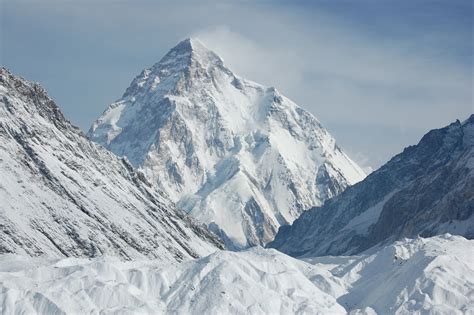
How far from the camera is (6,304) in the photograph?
7451 inches

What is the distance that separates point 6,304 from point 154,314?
27.5 meters

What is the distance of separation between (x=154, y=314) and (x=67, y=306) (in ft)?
54.5

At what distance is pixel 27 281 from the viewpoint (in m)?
200

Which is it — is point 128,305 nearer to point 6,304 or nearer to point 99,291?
point 99,291

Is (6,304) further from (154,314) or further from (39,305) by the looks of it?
(154,314)

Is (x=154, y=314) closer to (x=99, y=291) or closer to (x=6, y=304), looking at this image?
(x=99, y=291)

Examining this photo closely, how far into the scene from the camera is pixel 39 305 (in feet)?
627

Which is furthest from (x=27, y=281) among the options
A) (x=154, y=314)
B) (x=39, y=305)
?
(x=154, y=314)

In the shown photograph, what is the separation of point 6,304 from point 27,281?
10.9 meters

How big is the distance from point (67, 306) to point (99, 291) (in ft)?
29.3

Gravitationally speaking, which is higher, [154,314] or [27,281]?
[27,281]

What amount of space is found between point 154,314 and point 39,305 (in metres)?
21.6

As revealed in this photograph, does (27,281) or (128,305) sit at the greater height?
(27,281)

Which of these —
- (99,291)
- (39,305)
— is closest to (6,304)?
(39,305)
